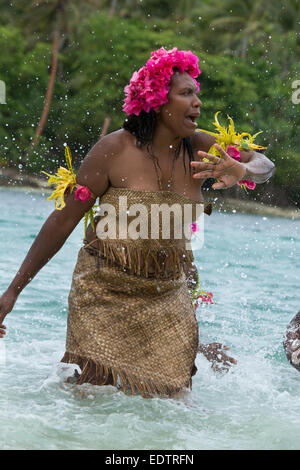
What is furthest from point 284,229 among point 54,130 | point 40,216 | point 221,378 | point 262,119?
point 221,378

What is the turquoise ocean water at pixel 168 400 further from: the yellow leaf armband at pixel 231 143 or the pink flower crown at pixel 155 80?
the pink flower crown at pixel 155 80

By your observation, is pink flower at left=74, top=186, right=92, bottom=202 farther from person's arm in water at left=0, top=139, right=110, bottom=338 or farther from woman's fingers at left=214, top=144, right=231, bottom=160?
woman's fingers at left=214, top=144, right=231, bottom=160

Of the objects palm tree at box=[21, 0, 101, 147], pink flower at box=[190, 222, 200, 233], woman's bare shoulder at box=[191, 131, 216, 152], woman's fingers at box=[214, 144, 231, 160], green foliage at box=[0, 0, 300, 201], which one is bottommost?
pink flower at box=[190, 222, 200, 233]

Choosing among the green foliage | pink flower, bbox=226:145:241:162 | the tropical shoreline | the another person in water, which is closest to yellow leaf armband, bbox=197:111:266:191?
pink flower, bbox=226:145:241:162

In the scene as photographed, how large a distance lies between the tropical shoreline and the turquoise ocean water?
Result: 13.6m

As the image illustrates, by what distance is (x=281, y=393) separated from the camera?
425cm

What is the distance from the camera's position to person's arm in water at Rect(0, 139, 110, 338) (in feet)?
12.3

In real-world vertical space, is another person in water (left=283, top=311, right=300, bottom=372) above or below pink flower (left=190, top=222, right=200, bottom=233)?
below

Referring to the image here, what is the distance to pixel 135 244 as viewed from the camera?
379cm

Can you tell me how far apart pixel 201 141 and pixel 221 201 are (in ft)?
64.3

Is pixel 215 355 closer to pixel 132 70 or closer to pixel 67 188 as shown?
pixel 67 188

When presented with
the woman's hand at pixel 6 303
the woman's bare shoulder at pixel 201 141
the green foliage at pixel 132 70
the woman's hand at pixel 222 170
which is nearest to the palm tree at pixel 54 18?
the green foliage at pixel 132 70

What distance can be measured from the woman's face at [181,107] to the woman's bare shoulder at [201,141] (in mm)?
229
